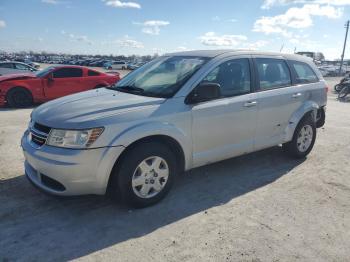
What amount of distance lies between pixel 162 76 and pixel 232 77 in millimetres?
953

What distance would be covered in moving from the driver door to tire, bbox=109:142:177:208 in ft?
1.55

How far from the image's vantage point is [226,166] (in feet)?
17.8

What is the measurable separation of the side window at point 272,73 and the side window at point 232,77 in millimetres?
290

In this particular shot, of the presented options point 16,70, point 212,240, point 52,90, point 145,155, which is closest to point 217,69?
point 145,155

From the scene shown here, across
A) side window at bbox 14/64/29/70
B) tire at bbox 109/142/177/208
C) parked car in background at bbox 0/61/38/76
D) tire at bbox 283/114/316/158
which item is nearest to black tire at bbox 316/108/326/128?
tire at bbox 283/114/316/158

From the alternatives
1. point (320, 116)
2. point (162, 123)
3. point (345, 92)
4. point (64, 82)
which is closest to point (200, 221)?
point (162, 123)

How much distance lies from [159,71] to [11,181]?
2525 mm

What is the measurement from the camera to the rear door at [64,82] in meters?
11.5

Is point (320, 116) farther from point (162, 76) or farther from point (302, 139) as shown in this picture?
point (162, 76)

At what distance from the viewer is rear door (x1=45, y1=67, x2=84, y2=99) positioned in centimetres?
1151

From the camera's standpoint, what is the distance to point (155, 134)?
3783 millimetres

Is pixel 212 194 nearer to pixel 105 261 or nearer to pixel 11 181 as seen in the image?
pixel 105 261

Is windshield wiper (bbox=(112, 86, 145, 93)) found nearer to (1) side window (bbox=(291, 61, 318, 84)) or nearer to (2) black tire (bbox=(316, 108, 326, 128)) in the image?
(1) side window (bbox=(291, 61, 318, 84))

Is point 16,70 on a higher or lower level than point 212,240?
higher
